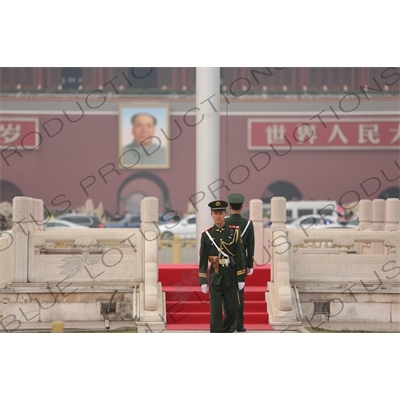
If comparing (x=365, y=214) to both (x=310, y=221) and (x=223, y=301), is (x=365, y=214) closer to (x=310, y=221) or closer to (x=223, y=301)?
(x=223, y=301)

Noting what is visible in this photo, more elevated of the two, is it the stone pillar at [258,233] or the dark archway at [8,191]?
the dark archway at [8,191]

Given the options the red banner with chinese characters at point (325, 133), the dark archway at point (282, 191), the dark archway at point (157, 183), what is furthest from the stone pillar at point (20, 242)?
the red banner with chinese characters at point (325, 133)

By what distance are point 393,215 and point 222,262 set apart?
347 centimetres

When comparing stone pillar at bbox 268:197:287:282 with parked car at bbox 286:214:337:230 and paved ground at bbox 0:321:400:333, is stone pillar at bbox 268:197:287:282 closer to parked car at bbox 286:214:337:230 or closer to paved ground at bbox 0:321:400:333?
paved ground at bbox 0:321:400:333

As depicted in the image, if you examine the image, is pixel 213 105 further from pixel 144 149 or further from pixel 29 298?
pixel 144 149

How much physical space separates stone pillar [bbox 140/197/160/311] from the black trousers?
1358 millimetres

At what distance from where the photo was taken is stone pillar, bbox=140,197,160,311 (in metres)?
8.27

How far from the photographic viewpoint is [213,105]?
372 inches

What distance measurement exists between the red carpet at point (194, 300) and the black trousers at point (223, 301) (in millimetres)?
845

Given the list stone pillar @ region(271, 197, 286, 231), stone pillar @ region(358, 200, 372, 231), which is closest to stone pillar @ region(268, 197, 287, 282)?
stone pillar @ region(271, 197, 286, 231)

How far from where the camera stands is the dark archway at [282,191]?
76.3 feet

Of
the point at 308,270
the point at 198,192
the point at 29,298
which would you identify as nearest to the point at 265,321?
the point at 308,270

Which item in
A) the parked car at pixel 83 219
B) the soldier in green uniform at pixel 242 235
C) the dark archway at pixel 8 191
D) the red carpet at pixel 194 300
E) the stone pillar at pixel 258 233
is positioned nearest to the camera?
the soldier in green uniform at pixel 242 235

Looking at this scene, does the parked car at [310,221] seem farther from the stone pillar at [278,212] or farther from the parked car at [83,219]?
the stone pillar at [278,212]
